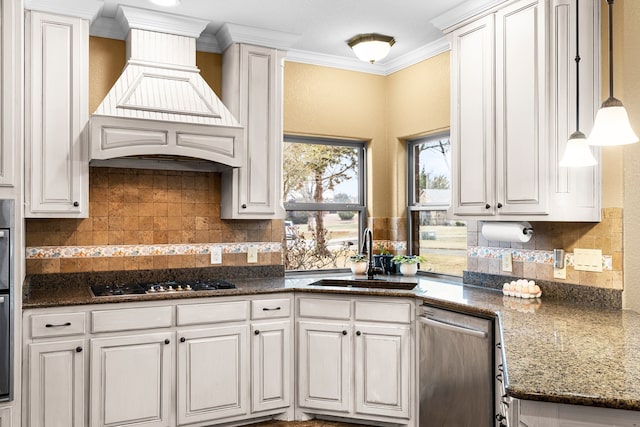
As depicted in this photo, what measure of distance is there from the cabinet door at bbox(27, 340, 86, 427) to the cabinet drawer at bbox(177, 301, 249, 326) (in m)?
0.57

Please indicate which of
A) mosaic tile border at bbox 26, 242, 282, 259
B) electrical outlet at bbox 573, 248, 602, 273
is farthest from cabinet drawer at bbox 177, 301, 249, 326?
electrical outlet at bbox 573, 248, 602, 273

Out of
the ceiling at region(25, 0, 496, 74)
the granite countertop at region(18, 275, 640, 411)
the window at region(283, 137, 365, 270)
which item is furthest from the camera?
the window at region(283, 137, 365, 270)

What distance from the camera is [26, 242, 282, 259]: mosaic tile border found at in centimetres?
334

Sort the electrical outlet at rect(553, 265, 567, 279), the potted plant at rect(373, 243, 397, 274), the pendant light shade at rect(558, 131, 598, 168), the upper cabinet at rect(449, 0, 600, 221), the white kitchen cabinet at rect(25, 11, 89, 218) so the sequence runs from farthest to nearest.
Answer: the potted plant at rect(373, 243, 397, 274) → the white kitchen cabinet at rect(25, 11, 89, 218) → the electrical outlet at rect(553, 265, 567, 279) → the upper cabinet at rect(449, 0, 600, 221) → the pendant light shade at rect(558, 131, 598, 168)

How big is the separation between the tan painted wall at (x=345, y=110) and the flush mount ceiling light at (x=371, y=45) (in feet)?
1.59

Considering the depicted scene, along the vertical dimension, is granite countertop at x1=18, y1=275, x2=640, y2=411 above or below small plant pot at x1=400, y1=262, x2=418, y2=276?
below

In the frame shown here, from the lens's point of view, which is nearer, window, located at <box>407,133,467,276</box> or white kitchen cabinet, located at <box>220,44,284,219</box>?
white kitchen cabinet, located at <box>220,44,284,219</box>

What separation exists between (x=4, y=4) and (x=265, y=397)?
267 centimetres

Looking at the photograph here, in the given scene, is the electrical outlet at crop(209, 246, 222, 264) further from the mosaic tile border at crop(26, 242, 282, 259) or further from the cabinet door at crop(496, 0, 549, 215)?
the cabinet door at crop(496, 0, 549, 215)

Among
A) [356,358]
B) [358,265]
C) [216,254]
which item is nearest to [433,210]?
[358,265]

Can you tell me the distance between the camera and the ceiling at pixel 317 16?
324cm

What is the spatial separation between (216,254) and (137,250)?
55 cm

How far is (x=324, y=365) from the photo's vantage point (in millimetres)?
3416

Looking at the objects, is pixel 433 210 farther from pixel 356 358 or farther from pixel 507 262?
pixel 356 358
